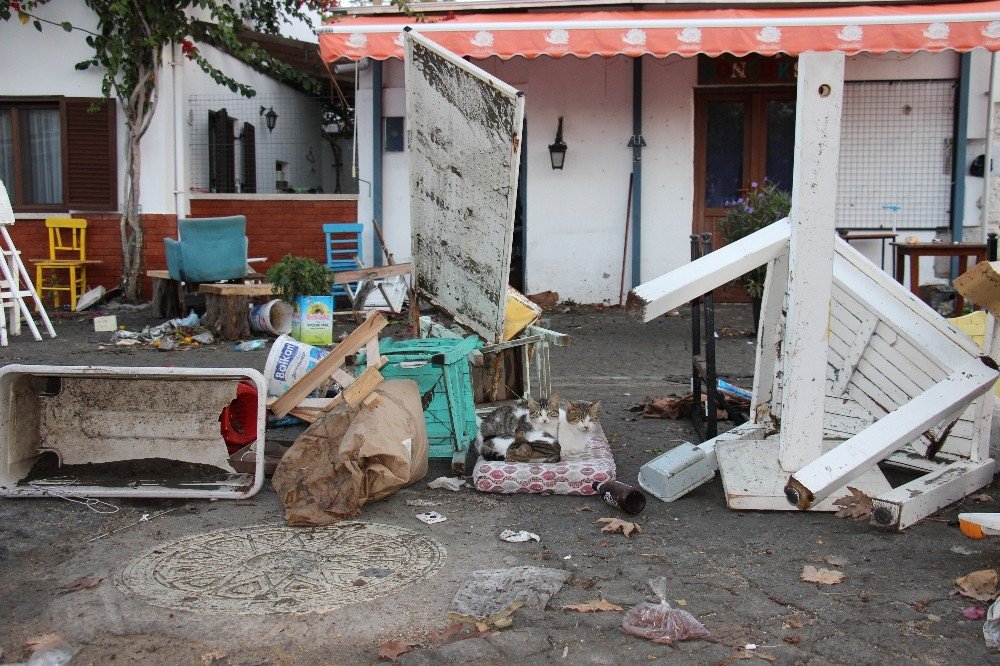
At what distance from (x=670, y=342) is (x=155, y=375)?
5.60 m

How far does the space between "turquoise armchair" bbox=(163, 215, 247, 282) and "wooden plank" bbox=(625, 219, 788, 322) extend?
6233 millimetres

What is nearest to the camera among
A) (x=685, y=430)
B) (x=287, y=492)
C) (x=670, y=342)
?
(x=287, y=492)

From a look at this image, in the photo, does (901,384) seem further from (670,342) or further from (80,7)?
(80,7)

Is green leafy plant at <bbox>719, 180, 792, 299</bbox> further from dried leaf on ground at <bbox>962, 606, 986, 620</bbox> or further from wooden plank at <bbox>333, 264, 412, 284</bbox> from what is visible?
dried leaf on ground at <bbox>962, 606, 986, 620</bbox>

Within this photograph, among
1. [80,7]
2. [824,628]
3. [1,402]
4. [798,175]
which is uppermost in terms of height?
[80,7]

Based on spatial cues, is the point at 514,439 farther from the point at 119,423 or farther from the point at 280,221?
the point at 280,221

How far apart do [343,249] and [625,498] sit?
762 cm

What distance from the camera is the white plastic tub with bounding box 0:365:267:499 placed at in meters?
4.11

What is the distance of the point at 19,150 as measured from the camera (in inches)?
439

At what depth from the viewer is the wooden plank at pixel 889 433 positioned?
329cm

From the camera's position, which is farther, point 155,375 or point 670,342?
point 670,342

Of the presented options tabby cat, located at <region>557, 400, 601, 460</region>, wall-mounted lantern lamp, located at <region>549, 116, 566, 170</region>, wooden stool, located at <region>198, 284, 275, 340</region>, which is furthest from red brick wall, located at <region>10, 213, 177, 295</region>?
tabby cat, located at <region>557, 400, 601, 460</region>

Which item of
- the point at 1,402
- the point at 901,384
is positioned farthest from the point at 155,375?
the point at 901,384

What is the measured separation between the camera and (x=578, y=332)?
907 cm
